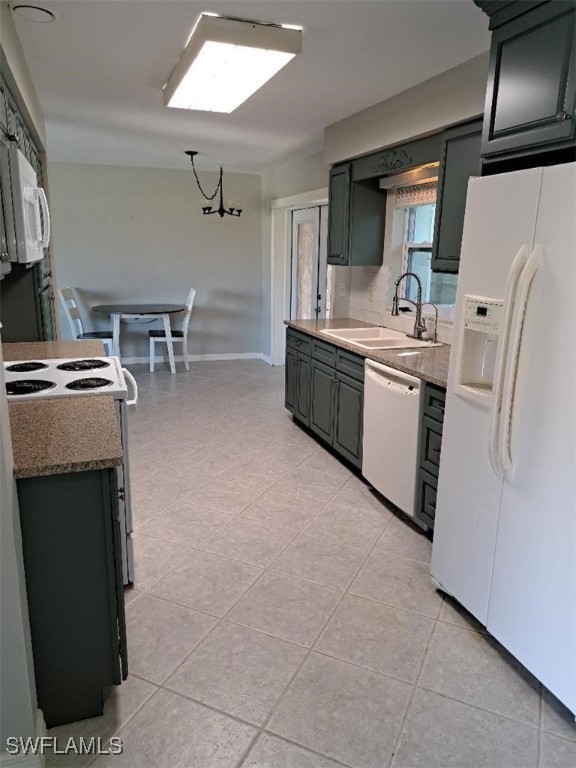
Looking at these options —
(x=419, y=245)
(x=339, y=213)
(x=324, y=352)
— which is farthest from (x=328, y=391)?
(x=339, y=213)

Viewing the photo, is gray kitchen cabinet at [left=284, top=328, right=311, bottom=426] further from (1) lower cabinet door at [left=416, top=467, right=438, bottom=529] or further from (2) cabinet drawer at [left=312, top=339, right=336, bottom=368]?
(1) lower cabinet door at [left=416, top=467, right=438, bottom=529]

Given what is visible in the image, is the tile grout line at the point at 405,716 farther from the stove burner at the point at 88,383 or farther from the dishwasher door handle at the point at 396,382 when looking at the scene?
the stove burner at the point at 88,383

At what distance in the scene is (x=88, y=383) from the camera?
93.7 inches

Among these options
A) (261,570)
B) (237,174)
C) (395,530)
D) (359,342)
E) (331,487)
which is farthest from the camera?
(237,174)

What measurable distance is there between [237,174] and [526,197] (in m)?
5.78

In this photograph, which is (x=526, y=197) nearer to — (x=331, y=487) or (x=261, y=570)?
(x=261, y=570)

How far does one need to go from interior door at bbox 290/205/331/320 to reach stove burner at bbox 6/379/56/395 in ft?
11.7

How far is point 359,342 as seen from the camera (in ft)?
12.2

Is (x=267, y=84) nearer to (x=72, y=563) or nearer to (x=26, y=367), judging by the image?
(x=26, y=367)

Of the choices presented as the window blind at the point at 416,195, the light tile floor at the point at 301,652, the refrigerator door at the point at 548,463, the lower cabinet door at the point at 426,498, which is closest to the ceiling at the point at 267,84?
the window blind at the point at 416,195

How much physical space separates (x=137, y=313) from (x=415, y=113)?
389cm

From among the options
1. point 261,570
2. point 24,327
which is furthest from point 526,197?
point 24,327

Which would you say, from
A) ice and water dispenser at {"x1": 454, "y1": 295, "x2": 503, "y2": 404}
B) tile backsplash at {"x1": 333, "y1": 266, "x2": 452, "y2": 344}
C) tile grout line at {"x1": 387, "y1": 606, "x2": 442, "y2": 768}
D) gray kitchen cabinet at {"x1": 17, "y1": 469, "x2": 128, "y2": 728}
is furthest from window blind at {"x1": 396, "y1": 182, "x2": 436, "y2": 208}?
gray kitchen cabinet at {"x1": 17, "y1": 469, "x2": 128, "y2": 728}

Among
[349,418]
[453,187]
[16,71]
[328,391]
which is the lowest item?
[349,418]
